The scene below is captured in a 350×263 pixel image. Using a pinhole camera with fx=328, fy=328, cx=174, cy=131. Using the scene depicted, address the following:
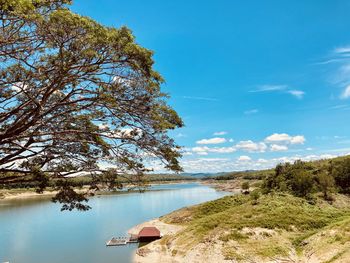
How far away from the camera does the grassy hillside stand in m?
21.7

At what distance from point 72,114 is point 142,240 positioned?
2873cm

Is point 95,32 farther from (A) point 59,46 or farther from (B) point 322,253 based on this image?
(B) point 322,253

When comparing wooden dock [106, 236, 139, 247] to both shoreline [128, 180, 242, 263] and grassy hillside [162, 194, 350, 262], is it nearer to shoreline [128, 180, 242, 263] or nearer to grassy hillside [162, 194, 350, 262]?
shoreline [128, 180, 242, 263]

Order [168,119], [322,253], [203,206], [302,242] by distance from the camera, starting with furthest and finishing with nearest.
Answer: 1. [203,206]
2. [302,242]
3. [322,253]
4. [168,119]

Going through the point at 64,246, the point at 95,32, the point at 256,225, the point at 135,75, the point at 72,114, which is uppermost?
the point at 95,32

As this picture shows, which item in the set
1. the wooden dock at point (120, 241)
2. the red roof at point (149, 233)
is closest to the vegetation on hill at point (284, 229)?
the red roof at point (149, 233)

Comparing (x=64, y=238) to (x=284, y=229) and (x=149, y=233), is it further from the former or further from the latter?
(x=284, y=229)

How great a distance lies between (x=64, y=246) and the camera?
3566 cm

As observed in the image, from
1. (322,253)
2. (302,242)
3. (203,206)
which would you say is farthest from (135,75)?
(203,206)

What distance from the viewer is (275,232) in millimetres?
26391

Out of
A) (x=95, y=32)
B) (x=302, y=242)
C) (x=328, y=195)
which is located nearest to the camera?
(x=95, y=32)

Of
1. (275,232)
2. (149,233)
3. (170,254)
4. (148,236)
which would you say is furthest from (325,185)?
(170,254)

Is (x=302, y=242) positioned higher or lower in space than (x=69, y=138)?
lower

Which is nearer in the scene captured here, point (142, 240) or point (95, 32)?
point (95, 32)
